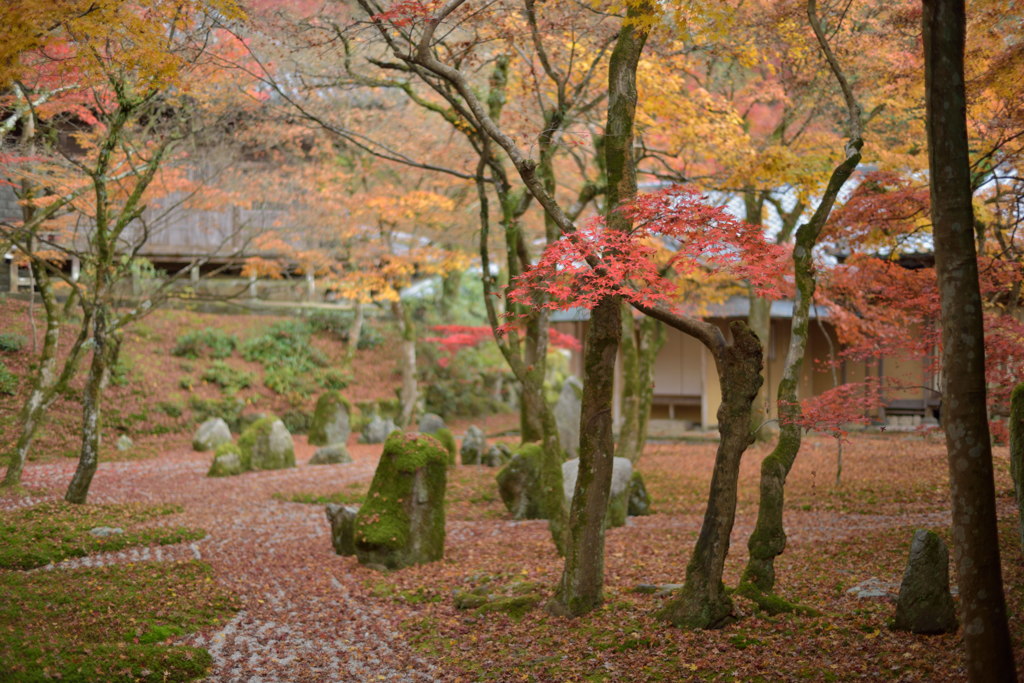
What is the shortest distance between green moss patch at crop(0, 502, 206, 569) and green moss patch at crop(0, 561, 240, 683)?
0.61m

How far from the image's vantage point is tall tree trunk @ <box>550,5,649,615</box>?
6285 millimetres

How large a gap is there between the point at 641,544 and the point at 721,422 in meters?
4.02

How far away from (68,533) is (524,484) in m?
5.62

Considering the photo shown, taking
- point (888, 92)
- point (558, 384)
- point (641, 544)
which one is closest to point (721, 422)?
point (641, 544)

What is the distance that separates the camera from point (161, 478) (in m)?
14.1

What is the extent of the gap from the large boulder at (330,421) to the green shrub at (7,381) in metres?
6.38

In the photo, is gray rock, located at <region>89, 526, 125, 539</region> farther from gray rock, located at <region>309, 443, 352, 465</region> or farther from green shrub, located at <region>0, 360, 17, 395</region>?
green shrub, located at <region>0, 360, 17, 395</region>

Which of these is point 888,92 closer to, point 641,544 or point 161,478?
point 641,544

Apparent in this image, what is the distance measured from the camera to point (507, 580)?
26.2 ft

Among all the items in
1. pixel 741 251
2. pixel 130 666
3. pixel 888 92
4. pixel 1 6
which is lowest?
pixel 130 666

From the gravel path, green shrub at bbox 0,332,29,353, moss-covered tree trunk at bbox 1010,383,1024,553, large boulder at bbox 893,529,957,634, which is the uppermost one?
green shrub at bbox 0,332,29,353

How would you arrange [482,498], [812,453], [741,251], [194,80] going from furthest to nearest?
[812,453] → [482,498] → [194,80] → [741,251]

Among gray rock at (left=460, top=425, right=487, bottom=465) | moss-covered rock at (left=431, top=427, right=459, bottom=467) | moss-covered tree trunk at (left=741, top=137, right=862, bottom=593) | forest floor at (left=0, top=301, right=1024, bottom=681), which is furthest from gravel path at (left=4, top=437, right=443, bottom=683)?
moss-covered tree trunk at (left=741, top=137, right=862, bottom=593)

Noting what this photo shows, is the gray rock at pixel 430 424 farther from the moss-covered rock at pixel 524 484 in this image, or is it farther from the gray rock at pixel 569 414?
the moss-covered rock at pixel 524 484
